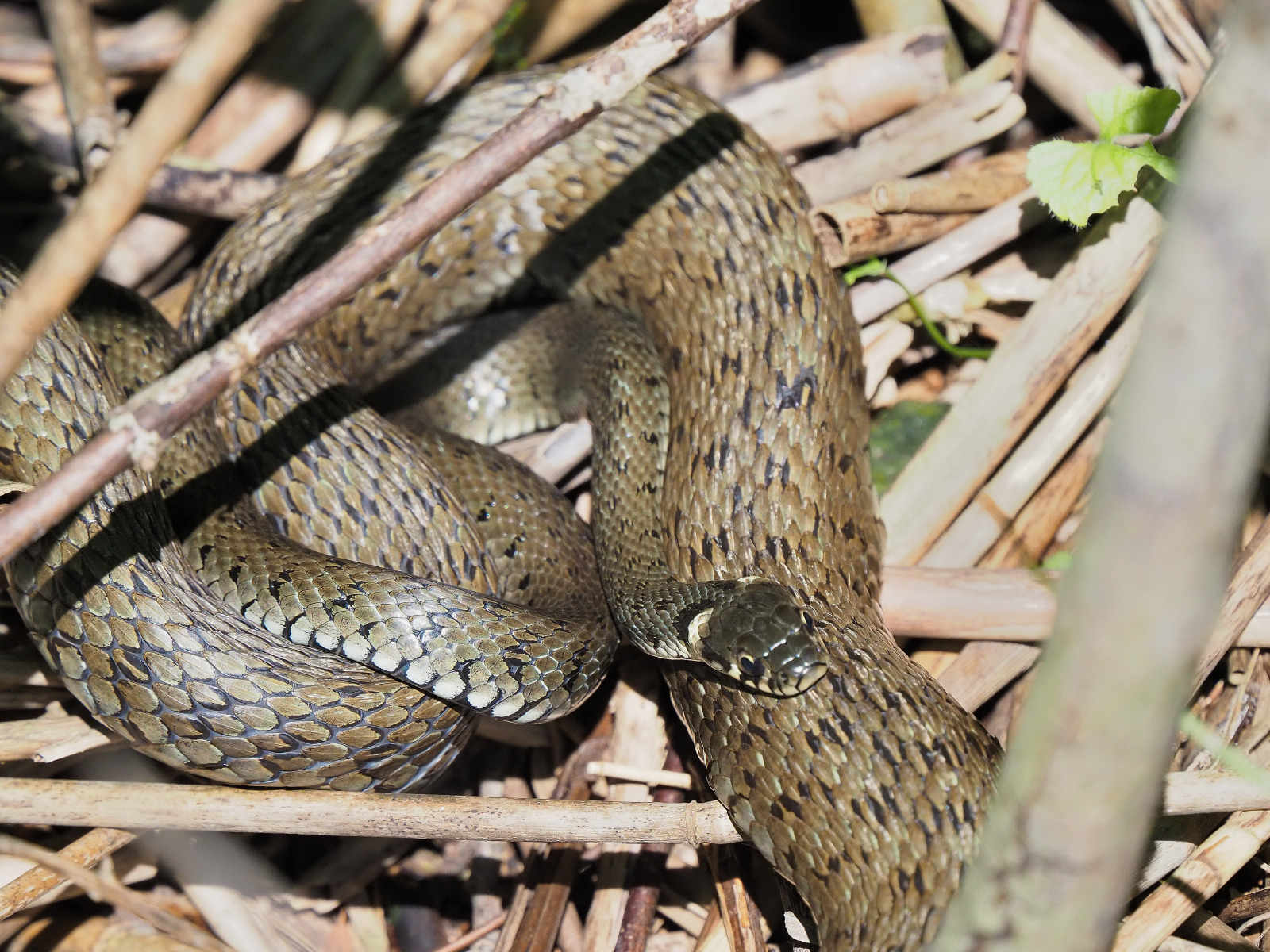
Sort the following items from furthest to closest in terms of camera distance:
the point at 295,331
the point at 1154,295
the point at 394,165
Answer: the point at 394,165 → the point at 295,331 → the point at 1154,295

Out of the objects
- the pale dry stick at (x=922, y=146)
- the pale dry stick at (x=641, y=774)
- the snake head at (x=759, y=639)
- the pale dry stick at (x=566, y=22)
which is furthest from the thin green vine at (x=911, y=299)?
the pale dry stick at (x=641, y=774)

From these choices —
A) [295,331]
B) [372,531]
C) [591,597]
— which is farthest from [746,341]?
[295,331]

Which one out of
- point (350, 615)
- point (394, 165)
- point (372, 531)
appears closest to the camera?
point (350, 615)

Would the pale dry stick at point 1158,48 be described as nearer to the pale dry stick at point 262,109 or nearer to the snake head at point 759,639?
the snake head at point 759,639

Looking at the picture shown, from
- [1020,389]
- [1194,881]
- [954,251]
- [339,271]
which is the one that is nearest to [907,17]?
[954,251]

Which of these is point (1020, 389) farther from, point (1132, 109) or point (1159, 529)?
point (1159, 529)

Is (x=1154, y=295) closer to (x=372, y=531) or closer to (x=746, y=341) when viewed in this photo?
(x=746, y=341)
